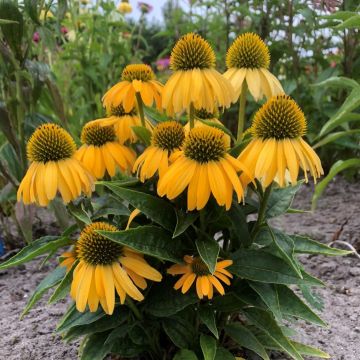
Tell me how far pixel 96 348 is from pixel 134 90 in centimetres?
69

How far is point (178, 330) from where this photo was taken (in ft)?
4.82

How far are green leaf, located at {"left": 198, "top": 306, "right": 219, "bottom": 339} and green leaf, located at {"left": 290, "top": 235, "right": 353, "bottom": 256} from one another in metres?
0.28

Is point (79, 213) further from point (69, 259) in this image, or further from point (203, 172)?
point (203, 172)

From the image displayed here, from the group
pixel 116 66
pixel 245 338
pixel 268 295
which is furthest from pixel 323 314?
pixel 116 66

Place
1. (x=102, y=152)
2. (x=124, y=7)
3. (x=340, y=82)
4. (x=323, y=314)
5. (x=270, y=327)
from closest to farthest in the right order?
(x=270, y=327) < (x=102, y=152) < (x=323, y=314) < (x=340, y=82) < (x=124, y=7)

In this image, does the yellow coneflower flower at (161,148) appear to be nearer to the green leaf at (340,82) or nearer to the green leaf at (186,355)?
the green leaf at (186,355)

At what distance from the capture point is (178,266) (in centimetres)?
141

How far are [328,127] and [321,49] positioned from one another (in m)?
1.52

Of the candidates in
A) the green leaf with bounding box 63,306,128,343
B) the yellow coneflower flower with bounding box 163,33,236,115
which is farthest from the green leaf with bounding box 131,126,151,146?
the green leaf with bounding box 63,306,128,343

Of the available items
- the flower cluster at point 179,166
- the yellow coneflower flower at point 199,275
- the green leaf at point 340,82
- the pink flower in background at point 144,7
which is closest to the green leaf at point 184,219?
the flower cluster at point 179,166

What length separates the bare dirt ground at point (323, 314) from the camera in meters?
1.83

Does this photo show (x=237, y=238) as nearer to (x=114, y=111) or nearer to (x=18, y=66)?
(x=114, y=111)

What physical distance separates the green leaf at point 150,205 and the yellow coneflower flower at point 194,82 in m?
0.22

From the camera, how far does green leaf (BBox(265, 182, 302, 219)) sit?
1.49m
